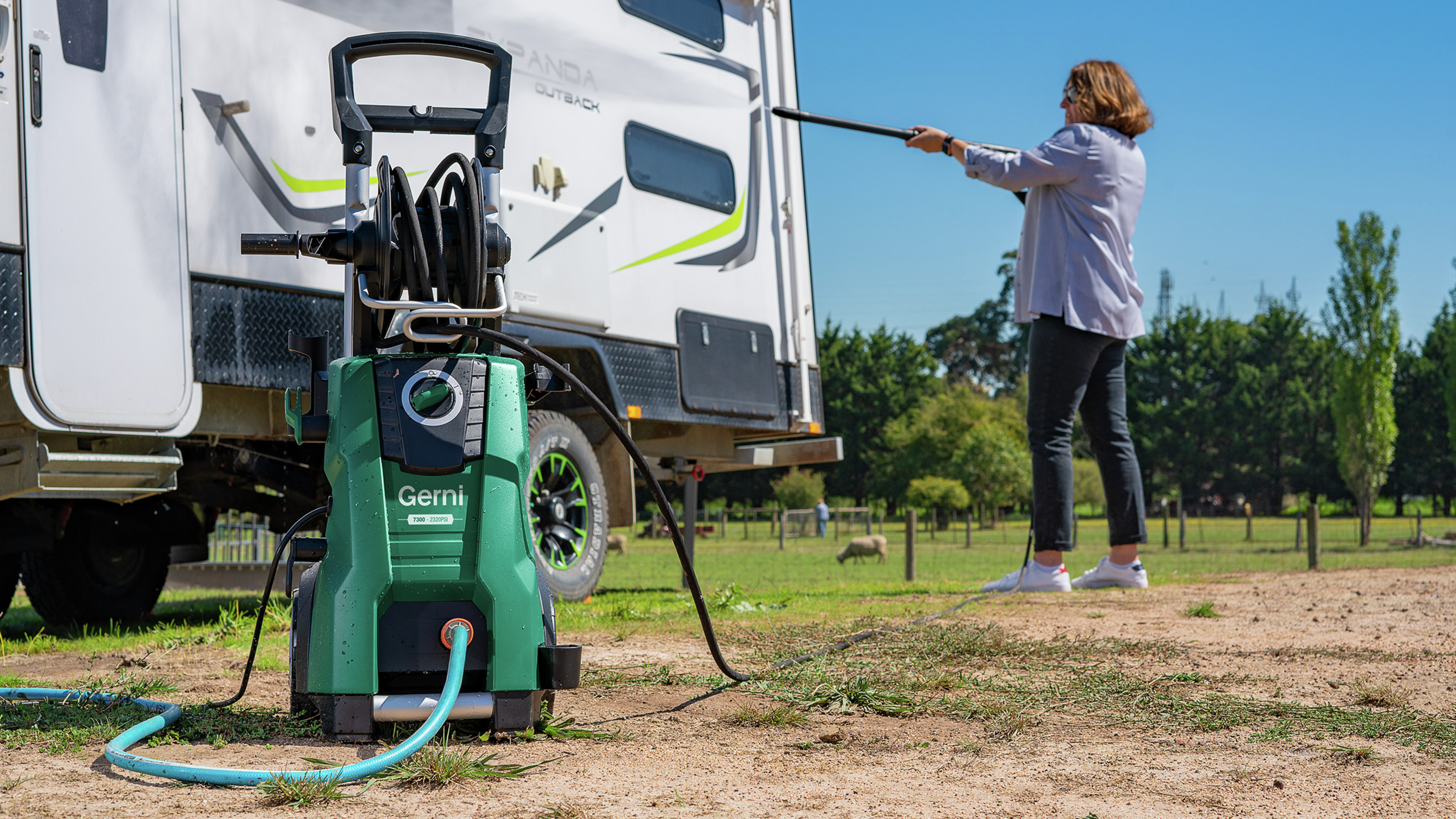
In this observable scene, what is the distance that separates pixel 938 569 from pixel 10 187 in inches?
517

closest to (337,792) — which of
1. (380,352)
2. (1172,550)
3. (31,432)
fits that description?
(380,352)

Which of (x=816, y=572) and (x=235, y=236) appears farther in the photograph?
(x=816, y=572)

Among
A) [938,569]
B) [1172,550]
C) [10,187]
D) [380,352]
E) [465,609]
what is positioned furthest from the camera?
[1172,550]

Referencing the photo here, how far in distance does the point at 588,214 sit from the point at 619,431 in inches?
157

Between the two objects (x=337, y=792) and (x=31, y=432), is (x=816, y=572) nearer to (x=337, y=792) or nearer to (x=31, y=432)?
(x=31, y=432)

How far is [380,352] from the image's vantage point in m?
2.96

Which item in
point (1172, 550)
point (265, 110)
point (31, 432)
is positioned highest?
point (265, 110)

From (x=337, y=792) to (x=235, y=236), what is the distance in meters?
3.68

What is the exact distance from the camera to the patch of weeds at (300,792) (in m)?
2.19

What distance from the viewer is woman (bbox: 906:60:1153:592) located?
19.2 ft

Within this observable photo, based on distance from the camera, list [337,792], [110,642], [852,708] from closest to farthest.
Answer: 1. [337,792]
2. [852,708]
3. [110,642]

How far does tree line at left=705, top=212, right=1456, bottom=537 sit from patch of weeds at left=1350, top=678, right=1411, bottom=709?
48.1 metres

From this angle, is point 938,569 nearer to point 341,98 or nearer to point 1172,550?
point 1172,550

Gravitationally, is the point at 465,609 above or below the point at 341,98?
below
